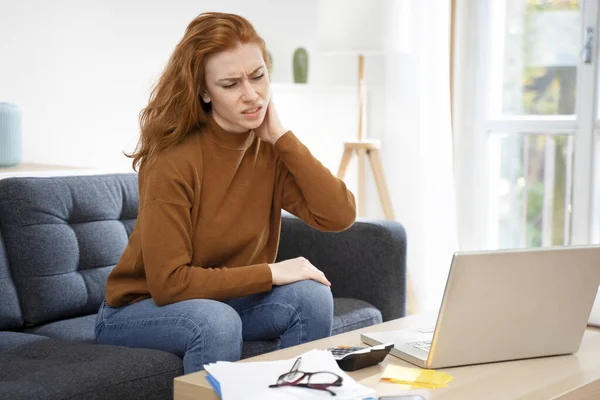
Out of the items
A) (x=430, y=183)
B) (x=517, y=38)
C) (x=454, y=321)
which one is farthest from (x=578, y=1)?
(x=454, y=321)

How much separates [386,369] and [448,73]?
8.57ft

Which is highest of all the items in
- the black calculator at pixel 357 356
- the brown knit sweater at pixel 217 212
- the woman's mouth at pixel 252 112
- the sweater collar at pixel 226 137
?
the woman's mouth at pixel 252 112

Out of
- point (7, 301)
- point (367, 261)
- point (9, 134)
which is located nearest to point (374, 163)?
point (367, 261)

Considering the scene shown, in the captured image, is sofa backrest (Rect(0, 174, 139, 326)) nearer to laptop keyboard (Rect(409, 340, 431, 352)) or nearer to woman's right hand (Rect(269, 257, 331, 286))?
woman's right hand (Rect(269, 257, 331, 286))

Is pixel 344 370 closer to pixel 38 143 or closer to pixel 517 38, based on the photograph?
pixel 38 143

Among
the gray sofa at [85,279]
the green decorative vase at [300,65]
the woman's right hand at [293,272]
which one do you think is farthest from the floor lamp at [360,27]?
the woman's right hand at [293,272]

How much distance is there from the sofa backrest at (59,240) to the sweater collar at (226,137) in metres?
0.59

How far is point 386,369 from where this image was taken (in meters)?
1.53

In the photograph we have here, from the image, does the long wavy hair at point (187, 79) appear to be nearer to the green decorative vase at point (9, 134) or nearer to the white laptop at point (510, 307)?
the white laptop at point (510, 307)

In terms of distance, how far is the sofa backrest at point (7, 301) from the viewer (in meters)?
2.23

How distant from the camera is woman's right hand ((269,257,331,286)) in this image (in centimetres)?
197

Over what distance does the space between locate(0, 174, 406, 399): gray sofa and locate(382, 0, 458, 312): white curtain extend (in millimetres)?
1384

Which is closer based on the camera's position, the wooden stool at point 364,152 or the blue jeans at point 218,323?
the blue jeans at point 218,323

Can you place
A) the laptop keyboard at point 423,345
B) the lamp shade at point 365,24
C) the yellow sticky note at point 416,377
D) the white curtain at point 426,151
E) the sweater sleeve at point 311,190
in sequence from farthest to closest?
Answer: the white curtain at point 426,151 → the lamp shade at point 365,24 → the sweater sleeve at point 311,190 → the laptop keyboard at point 423,345 → the yellow sticky note at point 416,377
